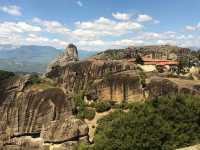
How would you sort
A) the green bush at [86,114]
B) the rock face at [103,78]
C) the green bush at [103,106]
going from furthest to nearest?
the rock face at [103,78]
the green bush at [103,106]
the green bush at [86,114]

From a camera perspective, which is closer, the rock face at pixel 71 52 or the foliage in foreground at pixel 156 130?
the foliage in foreground at pixel 156 130

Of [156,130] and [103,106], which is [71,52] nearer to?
[103,106]

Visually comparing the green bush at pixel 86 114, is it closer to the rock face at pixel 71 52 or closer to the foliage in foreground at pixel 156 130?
the foliage in foreground at pixel 156 130

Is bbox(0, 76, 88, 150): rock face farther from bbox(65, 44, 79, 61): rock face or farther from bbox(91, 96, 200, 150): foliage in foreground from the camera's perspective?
bbox(65, 44, 79, 61): rock face

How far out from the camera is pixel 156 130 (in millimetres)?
35719

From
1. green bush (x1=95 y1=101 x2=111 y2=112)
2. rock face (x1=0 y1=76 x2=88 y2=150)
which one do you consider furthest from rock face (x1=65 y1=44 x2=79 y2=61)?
rock face (x1=0 y1=76 x2=88 y2=150)

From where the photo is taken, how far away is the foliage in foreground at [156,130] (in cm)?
3488

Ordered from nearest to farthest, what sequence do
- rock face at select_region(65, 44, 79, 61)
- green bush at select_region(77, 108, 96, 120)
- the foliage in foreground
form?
the foliage in foreground, green bush at select_region(77, 108, 96, 120), rock face at select_region(65, 44, 79, 61)

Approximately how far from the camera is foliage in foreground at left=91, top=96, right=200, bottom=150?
114 ft

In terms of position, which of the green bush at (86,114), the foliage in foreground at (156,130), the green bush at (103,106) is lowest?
the green bush at (86,114)

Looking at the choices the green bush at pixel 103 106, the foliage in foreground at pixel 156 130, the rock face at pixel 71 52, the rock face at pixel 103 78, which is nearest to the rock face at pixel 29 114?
the foliage in foreground at pixel 156 130

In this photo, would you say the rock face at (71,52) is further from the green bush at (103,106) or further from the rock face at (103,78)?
the green bush at (103,106)

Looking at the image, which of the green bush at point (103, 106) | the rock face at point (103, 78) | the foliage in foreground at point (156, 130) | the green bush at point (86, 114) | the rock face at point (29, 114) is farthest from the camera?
the rock face at point (103, 78)

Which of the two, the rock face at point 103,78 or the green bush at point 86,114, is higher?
the rock face at point 103,78
